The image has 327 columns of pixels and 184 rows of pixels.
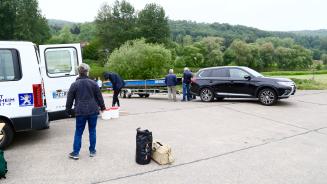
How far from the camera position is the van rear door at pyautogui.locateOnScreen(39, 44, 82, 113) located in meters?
8.81

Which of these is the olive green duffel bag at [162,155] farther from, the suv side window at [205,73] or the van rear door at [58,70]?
the suv side window at [205,73]

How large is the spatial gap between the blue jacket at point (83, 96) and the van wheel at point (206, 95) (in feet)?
31.9

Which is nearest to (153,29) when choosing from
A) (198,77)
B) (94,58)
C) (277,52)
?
(94,58)

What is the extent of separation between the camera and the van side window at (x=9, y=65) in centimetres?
679

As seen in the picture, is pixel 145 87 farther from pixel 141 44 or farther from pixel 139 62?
pixel 141 44

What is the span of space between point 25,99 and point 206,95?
9794 millimetres

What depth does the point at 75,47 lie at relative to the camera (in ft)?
31.1

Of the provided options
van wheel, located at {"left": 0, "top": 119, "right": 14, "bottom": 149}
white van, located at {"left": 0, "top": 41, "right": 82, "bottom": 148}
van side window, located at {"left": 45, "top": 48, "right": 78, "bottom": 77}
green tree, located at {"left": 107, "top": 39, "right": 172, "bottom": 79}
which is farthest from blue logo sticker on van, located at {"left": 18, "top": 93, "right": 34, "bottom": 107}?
green tree, located at {"left": 107, "top": 39, "right": 172, "bottom": 79}

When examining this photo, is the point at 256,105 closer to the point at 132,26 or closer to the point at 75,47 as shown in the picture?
the point at 75,47

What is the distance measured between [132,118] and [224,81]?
5621 mm

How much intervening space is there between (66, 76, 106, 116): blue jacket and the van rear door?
116 inches

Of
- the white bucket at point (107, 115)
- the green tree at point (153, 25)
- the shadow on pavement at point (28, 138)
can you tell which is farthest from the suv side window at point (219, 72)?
the green tree at point (153, 25)

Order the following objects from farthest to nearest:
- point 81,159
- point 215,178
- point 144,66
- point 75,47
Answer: point 144,66, point 75,47, point 81,159, point 215,178

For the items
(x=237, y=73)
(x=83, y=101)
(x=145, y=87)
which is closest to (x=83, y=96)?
(x=83, y=101)
